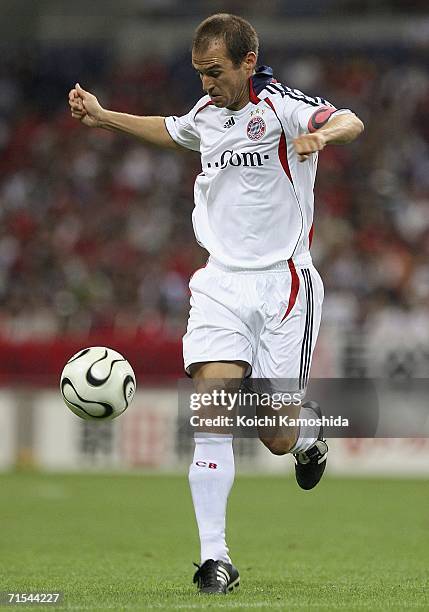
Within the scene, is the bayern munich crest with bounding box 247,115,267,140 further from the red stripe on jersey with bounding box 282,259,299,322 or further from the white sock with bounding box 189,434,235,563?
the white sock with bounding box 189,434,235,563

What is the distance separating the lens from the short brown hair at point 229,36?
6.14m

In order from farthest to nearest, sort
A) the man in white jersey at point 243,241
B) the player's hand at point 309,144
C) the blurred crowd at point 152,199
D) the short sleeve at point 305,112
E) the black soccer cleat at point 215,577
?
the blurred crowd at point 152,199 → the man in white jersey at point 243,241 → the short sleeve at point 305,112 → the black soccer cleat at point 215,577 → the player's hand at point 309,144

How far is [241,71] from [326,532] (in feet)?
15.6

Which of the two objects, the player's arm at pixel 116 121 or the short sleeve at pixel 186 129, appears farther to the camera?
the player's arm at pixel 116 121

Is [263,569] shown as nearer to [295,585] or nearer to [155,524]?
[295,585]

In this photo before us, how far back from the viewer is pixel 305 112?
20.3ft

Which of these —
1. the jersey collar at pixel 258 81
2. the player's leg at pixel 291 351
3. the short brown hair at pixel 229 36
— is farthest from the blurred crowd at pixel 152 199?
the short brown hair at pixel 229 36

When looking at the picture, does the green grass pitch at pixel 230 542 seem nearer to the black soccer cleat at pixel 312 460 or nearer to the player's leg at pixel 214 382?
the player's leg at pixel 214 382

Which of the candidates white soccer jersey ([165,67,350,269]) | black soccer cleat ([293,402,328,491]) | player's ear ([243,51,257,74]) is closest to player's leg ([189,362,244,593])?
white soccer jersey ([165,67,350,269])

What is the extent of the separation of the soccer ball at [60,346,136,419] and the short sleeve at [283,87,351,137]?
147 cm

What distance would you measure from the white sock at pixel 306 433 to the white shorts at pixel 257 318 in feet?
1.05

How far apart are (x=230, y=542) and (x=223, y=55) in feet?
13.8

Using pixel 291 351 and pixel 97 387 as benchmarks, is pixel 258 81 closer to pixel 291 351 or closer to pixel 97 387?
pixel 291 351

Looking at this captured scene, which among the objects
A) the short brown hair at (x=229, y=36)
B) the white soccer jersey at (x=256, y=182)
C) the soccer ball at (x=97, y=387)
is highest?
the short brown hair at (x=229, y=36)
